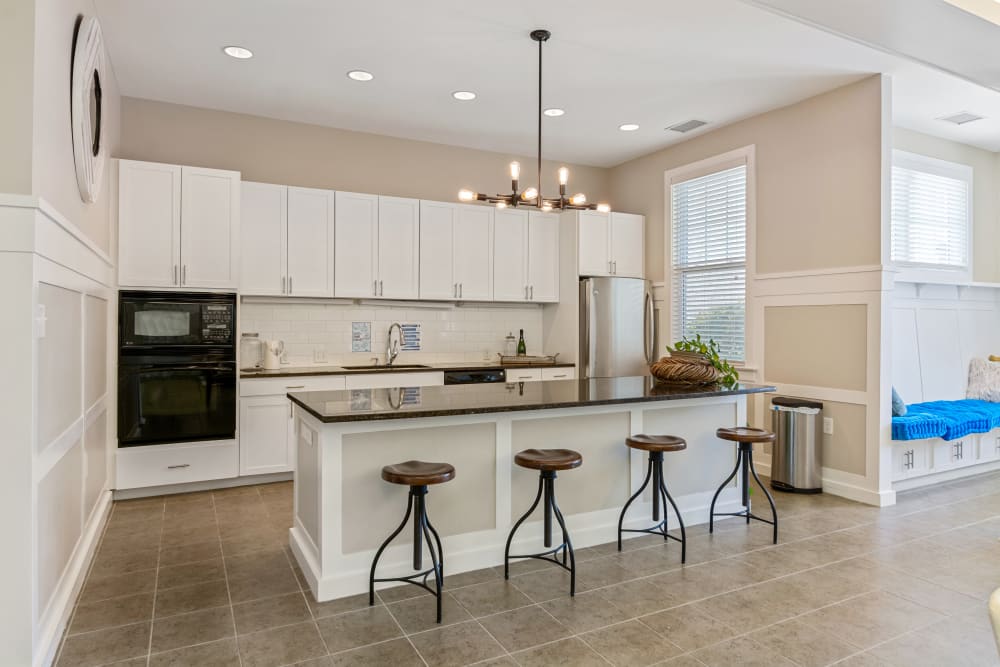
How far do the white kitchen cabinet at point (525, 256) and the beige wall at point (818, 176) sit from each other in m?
1.70

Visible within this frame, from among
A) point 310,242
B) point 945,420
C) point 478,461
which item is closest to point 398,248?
point 310,242

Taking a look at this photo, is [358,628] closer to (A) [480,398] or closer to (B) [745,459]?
(A) [480,398]

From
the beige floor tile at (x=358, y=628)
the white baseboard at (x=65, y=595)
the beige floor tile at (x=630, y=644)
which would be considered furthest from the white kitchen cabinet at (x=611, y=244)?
the white baseboard at (x=65, y=595)

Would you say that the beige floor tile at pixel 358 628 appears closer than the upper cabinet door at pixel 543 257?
Yes

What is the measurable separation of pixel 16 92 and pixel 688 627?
324 cm

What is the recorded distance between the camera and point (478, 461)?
3.23 m

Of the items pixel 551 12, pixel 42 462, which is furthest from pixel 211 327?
pixel 551 12

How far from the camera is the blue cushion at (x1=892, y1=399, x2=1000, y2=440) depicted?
4.43 m

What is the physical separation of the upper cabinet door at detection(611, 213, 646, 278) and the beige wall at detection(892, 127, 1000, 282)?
2.90 meters

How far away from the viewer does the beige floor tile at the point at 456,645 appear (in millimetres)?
2324

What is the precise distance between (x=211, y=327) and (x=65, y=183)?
1880 mm

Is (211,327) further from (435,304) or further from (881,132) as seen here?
(881,132)

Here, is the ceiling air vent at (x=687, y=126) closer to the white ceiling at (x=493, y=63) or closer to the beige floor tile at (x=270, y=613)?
the white ceiling at (x=493, y=63)

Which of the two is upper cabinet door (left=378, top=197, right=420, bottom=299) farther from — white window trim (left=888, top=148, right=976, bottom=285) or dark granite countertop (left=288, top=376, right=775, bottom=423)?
white window trim (left=888, top=148, right=976, bottom=285)
